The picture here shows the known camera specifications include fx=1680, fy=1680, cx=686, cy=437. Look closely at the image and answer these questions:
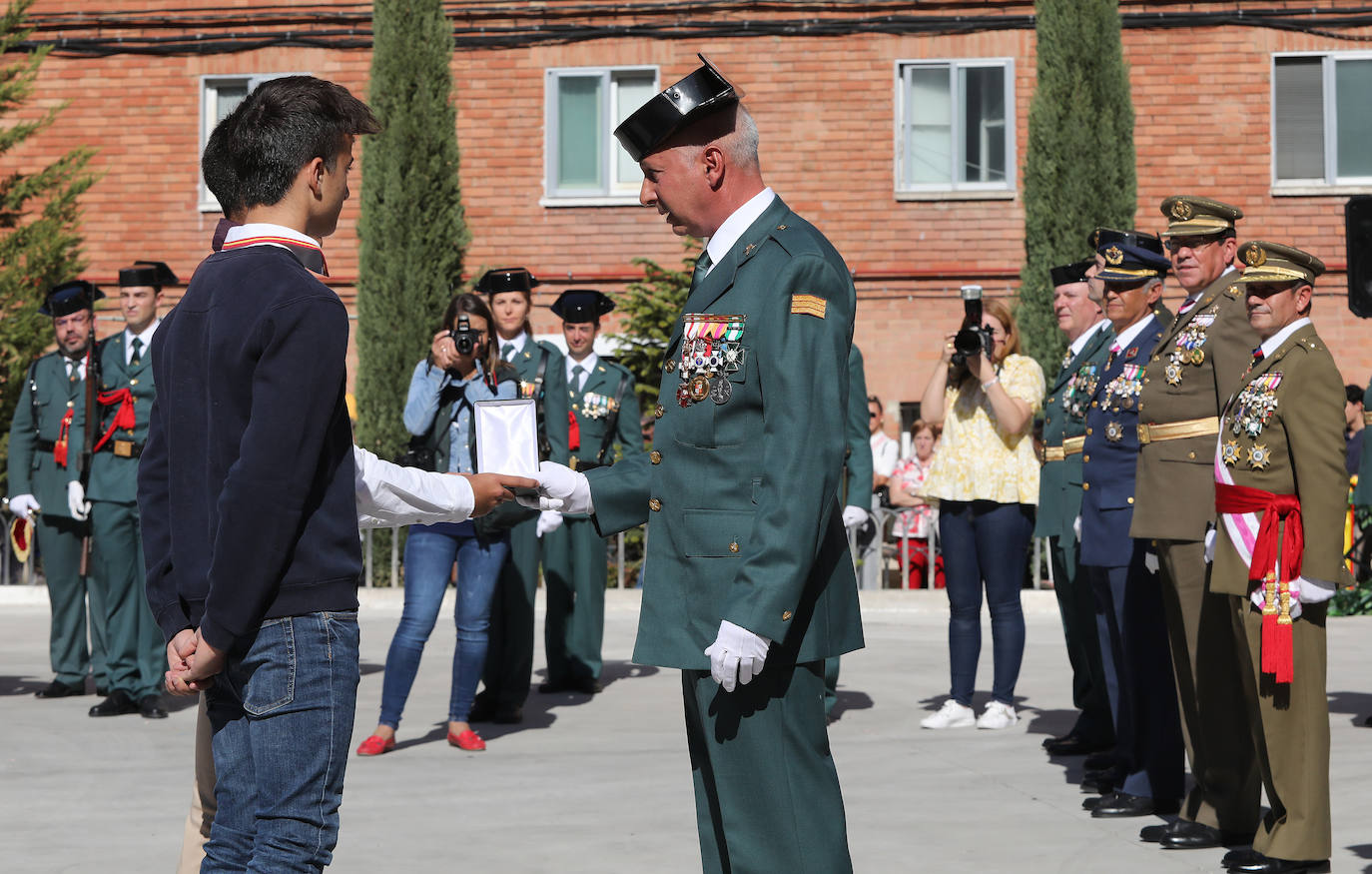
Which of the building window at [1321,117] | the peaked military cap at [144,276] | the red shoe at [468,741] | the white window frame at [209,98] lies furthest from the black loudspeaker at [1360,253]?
the white window frame at [209,98]

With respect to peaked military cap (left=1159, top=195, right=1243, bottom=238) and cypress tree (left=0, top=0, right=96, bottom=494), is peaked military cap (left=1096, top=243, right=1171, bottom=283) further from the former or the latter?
cypress tree (left=0, top=0, right=96, bottom=494)

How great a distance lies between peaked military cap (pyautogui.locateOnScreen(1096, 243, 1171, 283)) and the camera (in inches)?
267

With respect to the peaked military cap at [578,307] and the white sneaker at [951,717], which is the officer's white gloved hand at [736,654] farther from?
the peaked military cap at [578,307]

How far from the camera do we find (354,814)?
21.4 ft

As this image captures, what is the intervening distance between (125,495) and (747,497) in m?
6.24

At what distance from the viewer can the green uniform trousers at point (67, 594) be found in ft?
31.6

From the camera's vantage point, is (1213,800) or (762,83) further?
(762,83)

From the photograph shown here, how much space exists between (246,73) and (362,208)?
10.3ft

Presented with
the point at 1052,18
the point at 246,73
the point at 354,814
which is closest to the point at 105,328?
the point at 246,73

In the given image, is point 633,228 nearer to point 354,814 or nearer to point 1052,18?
point 1052,18

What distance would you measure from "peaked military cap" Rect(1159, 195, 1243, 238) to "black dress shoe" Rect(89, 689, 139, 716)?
5954 millimetres

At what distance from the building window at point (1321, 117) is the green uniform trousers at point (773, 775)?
56.3ft

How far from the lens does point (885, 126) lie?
19250 millimetres

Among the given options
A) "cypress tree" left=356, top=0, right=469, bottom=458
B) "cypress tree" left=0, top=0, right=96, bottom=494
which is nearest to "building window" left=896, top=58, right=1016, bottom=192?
"cypress tree" left=356, top=0, right=469, bottom=458
